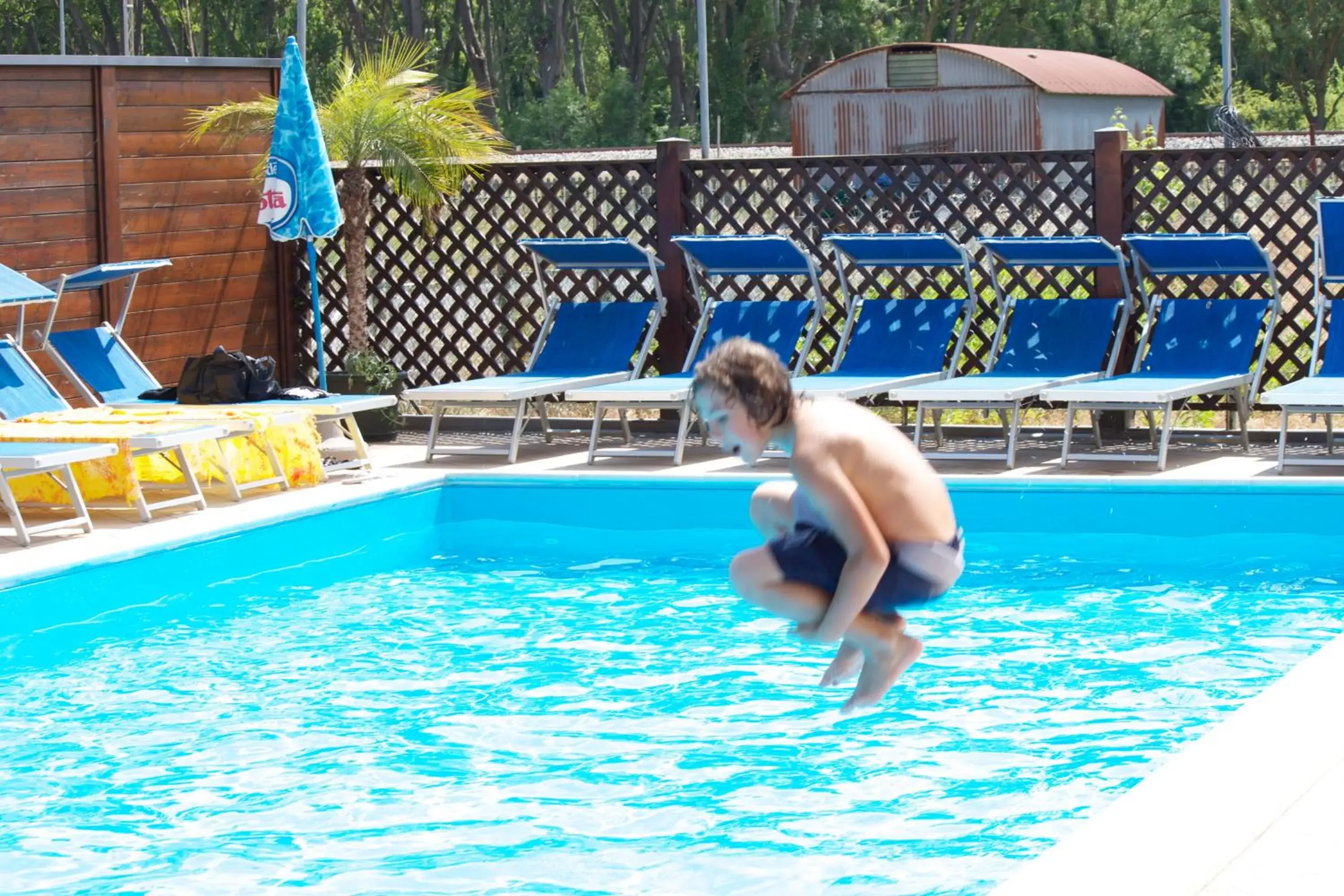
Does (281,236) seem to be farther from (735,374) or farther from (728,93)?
(728,93)

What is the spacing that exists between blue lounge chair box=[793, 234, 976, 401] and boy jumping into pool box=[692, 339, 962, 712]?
519 cm

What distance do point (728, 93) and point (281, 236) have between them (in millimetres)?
38379

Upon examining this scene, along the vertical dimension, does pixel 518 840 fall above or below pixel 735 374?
below

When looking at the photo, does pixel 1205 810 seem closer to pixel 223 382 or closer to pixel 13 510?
pixel 13 510

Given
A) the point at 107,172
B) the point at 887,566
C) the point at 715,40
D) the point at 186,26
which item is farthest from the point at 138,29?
the point at 887,566

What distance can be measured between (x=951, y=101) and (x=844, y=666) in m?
28.0

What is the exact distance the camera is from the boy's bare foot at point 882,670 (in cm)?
347

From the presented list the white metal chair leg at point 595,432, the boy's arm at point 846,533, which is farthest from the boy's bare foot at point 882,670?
the white metal chair leg at point 595,432

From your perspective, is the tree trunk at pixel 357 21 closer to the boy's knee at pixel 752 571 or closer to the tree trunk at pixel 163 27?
the tree trunk at pixel 163 27

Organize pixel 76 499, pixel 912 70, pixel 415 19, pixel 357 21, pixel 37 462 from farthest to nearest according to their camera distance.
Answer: pixel 357 21 → pixel 415 19 → pixel 912 70 → pixel 76 499 → pixel 37 462

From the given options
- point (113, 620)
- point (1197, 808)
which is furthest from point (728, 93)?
point (1197, 808)

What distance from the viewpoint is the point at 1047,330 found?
28.7ft

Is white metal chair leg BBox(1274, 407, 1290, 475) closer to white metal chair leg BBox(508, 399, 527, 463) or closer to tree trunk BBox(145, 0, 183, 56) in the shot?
white metal chair leg BBox(508, 399, 527, 463)

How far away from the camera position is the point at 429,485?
27.5ft
